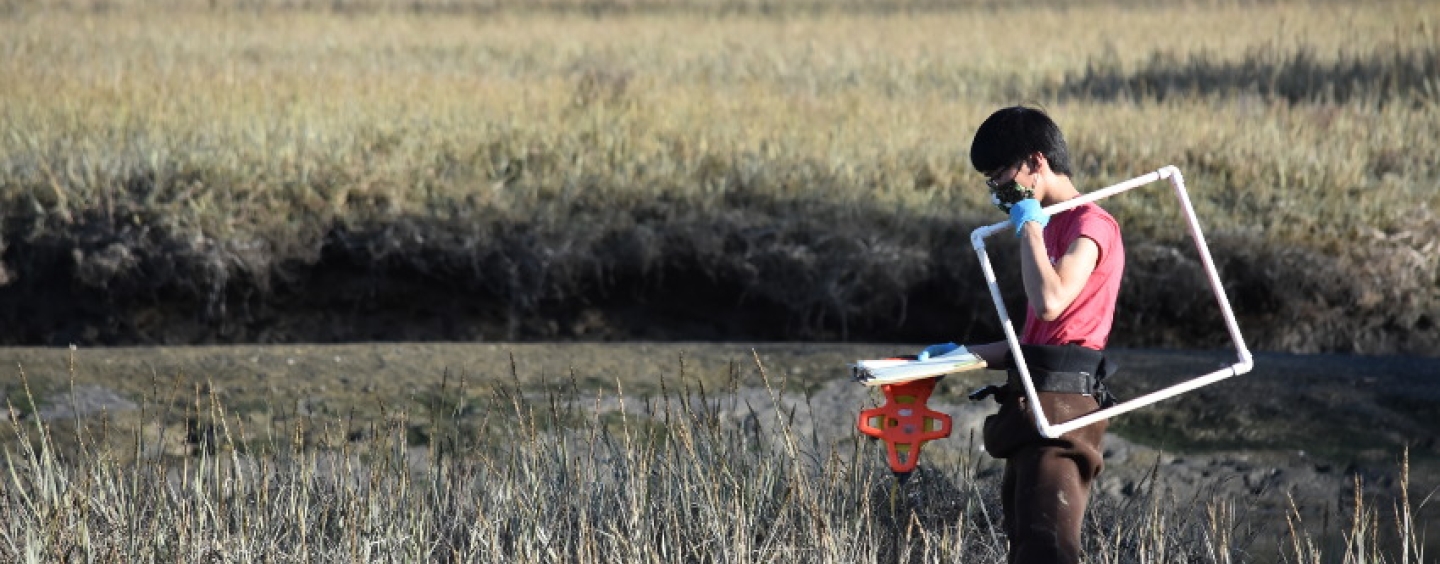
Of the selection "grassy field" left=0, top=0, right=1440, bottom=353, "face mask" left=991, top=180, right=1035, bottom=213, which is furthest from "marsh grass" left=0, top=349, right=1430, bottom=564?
"grassy field" left=0, top=0, right=1440, bottom=353

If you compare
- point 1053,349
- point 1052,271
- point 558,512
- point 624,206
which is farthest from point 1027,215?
point 624,206

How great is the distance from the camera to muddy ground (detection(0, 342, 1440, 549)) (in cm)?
818

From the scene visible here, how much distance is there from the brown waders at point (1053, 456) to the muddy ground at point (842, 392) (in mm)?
3052

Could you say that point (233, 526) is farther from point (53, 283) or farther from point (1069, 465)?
point (53, 283)

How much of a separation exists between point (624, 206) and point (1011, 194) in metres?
7.40

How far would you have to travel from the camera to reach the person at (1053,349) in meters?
4.62

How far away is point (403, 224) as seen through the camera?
11594 mm

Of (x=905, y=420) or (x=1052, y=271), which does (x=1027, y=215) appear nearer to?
(x=1052, y=271)

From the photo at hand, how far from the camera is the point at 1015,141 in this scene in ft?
15.2

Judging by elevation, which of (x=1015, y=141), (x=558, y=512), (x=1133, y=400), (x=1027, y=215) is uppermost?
(x=1015, y=141)

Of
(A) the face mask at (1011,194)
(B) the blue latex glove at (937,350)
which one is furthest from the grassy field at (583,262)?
(A) the face mask at (1011,194)

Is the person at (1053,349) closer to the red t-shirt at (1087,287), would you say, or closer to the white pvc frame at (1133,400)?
the red t-shirt at (1087,287)

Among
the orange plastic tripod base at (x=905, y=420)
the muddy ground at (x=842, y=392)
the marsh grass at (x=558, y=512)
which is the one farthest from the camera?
the muddy ground at (x=842, y=392)

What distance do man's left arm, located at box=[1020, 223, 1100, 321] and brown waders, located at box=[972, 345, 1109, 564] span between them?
0.61 feet
